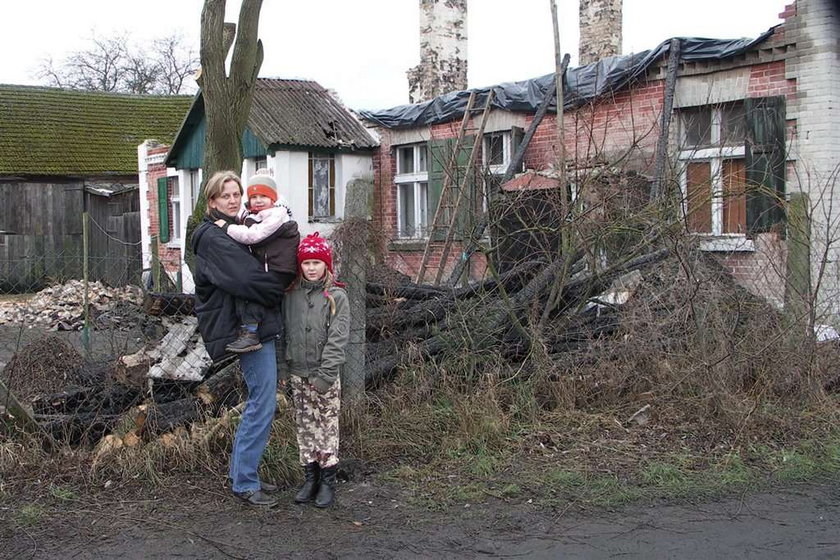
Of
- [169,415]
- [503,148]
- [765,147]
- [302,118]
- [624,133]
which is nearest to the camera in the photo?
[169,415]

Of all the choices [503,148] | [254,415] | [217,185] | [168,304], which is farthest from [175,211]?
[254,415]

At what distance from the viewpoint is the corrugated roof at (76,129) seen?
24016 mm

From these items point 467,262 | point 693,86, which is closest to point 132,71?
point 693,86

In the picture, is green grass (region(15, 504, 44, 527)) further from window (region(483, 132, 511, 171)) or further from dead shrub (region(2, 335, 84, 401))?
window (region(483, 132, 511, 171))

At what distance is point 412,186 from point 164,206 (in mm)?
7558

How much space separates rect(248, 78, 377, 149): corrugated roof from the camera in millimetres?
16141

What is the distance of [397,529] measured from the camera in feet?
14.7

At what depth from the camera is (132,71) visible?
141 feet

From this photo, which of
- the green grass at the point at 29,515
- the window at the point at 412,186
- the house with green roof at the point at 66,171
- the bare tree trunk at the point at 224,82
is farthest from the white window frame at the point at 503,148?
the house with green roof at the point at 66,171

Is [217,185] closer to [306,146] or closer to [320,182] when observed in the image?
[306,146]

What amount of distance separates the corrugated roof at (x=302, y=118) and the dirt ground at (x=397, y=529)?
11724 mm

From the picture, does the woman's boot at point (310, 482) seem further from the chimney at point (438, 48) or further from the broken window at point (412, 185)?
the chimney at point (438, 48)

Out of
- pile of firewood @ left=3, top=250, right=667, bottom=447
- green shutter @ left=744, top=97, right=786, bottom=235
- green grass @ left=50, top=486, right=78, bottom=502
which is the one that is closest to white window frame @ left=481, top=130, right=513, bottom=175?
green shutter @ left=744, top=97, right=786, bottom=235

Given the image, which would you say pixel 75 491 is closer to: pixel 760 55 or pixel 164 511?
pixel 164 511
